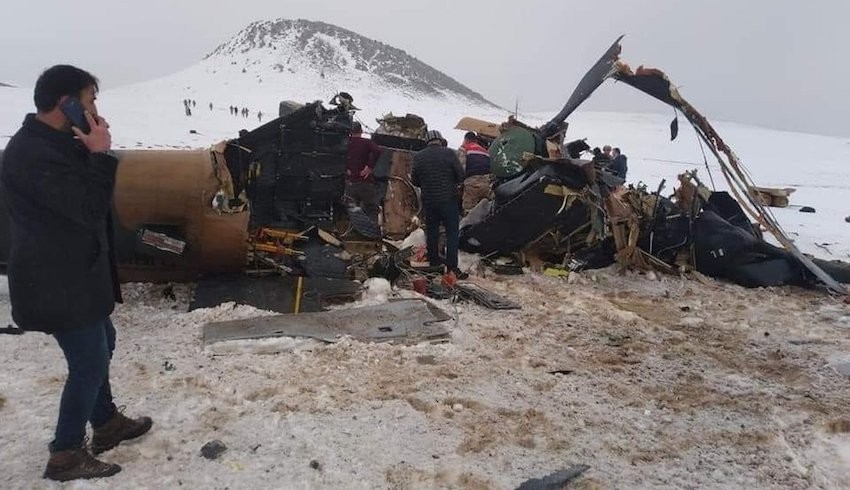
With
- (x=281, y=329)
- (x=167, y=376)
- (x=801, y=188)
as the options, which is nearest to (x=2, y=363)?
(x=167, y=376)

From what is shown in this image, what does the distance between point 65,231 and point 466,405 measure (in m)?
2.25

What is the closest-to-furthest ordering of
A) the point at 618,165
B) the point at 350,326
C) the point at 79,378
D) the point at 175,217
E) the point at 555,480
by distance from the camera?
the point at 79,378 → the point at 555,480 → the point at 350,326 → the point at 175,217 → the point at 618,165

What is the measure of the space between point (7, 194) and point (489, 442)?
8.07 ft

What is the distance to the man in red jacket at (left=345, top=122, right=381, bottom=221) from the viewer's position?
26.4 ft

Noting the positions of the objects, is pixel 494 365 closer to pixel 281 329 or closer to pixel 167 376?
pixel 281 329

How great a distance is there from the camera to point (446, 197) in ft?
21.9

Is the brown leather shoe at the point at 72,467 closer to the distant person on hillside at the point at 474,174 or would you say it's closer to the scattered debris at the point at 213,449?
the scattered debris at the point at 213,449

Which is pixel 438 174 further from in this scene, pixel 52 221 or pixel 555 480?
pixel 52 221

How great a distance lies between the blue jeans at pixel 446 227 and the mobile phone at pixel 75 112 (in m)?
4.52

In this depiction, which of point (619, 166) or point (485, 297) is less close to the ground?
point (619, 166)

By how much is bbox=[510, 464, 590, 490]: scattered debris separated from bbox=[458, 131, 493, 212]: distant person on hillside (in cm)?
528

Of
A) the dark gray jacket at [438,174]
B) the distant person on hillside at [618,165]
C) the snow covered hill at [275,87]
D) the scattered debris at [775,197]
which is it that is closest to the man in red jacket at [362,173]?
the dark gray jacket at [438,174]

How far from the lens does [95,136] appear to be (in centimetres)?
243

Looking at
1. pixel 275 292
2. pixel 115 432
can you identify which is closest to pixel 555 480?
pixel 115 432
